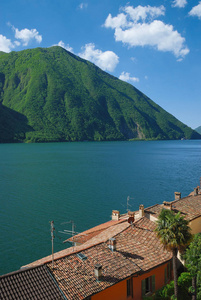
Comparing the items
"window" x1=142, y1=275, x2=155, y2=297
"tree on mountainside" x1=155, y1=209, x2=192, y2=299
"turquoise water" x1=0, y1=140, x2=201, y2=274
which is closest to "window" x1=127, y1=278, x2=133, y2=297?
"window" x1=142, y1=275, x2=155, y2=297

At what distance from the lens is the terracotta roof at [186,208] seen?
1139 inches

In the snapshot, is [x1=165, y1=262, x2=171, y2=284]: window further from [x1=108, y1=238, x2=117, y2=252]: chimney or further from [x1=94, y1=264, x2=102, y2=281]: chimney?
[x1=94, y1=264, x2=102, y2=281]: chimney

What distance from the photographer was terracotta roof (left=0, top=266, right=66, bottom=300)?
1496cm

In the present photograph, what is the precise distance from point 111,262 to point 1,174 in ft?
266

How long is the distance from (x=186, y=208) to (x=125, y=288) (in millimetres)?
15227

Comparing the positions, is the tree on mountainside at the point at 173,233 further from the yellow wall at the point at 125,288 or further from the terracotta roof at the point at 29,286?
the terracotta roof at the point at 29,286

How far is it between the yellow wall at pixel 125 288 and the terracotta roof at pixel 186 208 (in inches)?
292

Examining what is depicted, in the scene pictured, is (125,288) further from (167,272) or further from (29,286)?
(29,286)

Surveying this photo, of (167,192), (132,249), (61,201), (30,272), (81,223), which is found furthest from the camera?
(167,192)

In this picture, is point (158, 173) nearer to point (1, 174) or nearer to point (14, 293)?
point (1, 174)

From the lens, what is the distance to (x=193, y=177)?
93.2 meters

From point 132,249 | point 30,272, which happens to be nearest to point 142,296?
point 132,249

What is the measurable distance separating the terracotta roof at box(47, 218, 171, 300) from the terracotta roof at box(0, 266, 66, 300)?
620 millimetres

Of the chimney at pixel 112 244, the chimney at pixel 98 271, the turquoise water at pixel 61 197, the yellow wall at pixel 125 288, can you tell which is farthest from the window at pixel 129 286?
the turquoise water at pixel 61 197
